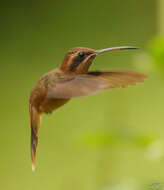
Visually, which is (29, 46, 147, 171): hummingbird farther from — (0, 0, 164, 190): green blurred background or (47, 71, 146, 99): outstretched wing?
(0, 0, 164, 190): green blurred background

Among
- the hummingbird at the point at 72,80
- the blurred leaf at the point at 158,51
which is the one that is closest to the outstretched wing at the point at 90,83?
the hummingbird at the point at 72,80

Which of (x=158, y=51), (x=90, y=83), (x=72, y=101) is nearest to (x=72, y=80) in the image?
(x=90, y=83)

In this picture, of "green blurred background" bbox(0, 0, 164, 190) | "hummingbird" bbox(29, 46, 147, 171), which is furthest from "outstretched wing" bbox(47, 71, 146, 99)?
"green blurred background" bbox(0, 0, 164, 190)

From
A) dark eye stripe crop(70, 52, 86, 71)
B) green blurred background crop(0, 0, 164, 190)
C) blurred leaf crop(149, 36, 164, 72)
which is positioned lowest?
green blurred background crop(0, 0, 164, 190)

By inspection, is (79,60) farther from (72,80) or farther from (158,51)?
(158,51)

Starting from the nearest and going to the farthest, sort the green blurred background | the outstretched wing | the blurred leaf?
1. the outstretched wing
2. the blurred leaf
3. the green blurred background

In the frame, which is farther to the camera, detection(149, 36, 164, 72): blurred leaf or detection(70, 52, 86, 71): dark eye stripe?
detection(149, 36, 164, 72): blurred leaf

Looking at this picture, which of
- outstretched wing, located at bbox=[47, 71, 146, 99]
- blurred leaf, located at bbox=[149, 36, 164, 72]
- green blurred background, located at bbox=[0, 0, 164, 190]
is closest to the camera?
outstretched wing, located at bbox=[47, 71, 146, 99]
